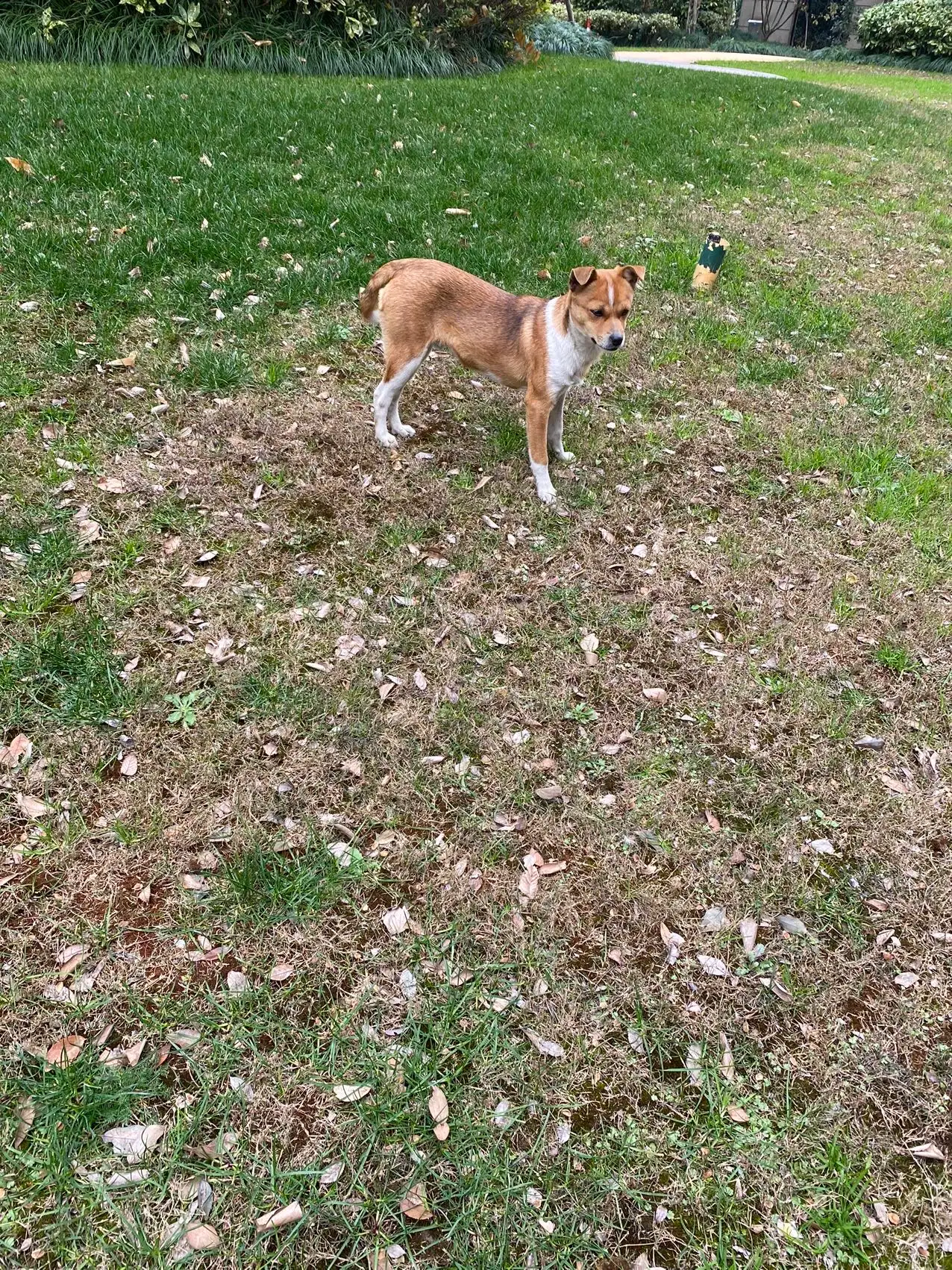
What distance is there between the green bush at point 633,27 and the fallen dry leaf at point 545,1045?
37891mm

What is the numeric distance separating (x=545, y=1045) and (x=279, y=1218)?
94 centimetres

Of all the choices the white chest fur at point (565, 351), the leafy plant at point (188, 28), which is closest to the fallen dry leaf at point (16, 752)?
the white chest fur at point (565, 351)

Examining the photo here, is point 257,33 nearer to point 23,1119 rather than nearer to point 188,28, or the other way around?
point 188,28

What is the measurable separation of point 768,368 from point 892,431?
3.91 ft

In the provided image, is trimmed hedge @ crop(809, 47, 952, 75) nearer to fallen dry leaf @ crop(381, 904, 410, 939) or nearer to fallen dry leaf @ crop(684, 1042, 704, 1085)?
fallen dry leaf @ crop(684, 1042, 704, 1085)

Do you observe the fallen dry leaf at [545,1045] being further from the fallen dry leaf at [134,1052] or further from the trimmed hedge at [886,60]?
the trimmed hedge at [886,60]

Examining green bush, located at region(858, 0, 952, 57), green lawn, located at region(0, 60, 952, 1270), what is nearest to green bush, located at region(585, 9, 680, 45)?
green bush, located at region(858, 0, 952, 57)

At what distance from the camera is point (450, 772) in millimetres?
3217

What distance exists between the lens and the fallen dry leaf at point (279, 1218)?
1.98 meters

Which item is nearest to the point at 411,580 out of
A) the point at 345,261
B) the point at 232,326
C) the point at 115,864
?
the point at 115,864

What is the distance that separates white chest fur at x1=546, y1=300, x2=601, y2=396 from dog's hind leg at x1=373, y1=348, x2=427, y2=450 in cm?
83

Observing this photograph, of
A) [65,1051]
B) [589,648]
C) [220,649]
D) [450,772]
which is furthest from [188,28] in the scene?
[65,1051]

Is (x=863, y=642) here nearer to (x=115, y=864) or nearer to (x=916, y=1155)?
(x=916, y=1155)

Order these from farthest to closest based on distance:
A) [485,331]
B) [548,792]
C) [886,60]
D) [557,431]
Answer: [886,60] < [557,431] < [485,331] < [548,792]
